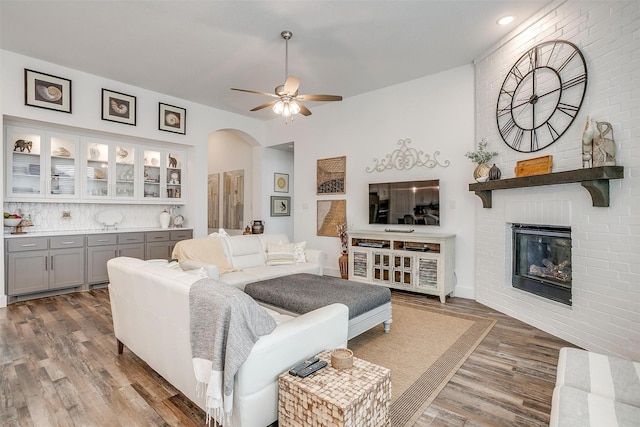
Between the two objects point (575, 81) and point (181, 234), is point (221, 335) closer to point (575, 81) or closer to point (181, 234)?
point (575, 81)

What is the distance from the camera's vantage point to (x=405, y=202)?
15.2ft

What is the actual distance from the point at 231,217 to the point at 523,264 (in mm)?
6073

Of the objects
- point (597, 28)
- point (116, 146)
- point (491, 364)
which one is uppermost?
point (597, 28)

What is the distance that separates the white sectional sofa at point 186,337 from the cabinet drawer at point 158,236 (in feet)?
9.82

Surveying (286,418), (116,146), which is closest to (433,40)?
(286,418)

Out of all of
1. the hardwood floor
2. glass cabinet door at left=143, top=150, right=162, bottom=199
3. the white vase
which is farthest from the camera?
the white vase

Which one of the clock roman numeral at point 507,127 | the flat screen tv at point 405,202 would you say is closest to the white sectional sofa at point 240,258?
the flat screen tv at point 405,202

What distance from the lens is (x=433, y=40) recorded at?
141 inches

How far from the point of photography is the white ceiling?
3.00 meters

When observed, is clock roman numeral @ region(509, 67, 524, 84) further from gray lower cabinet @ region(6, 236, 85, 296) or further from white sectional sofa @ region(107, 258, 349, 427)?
gray lower cabinet @ region(6, 236, 85, 296)

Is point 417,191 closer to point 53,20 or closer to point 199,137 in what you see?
point 199,137

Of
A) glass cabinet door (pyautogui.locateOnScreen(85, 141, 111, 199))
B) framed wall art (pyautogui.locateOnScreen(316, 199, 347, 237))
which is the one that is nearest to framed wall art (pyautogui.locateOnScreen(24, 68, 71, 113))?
glass cabinet door (pyautogui.locateOnScreen(85, 141, 111, 199))

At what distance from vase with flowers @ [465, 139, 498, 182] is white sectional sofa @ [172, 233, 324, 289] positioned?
2.22 metres

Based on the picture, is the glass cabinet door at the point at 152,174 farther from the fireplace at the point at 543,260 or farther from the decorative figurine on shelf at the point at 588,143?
the decorative figurine on shelf at the point at 588,143
